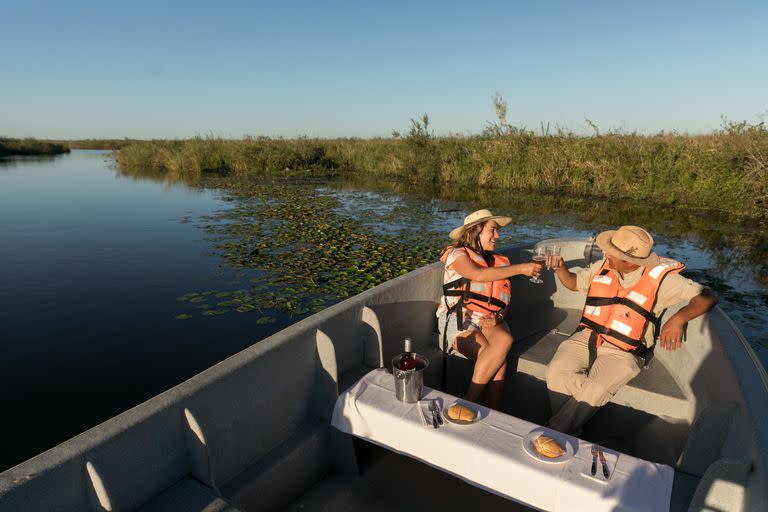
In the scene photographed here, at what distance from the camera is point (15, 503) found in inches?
53.3

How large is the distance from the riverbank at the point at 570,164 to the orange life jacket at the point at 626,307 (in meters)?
11.9

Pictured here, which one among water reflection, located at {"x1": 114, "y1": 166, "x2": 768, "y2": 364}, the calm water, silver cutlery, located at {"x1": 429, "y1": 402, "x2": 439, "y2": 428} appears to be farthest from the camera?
water reflection, located at {"x1": 114, "y1": 166, "x2": 768, "y2": 364}

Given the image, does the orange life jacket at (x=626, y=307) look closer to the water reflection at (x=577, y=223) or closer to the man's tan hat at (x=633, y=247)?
the man's tan hat at (x=633, y=247)

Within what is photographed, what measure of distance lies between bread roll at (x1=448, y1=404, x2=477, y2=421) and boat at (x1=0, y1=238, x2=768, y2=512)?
0.78 meters

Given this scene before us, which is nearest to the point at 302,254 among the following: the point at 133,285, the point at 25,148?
the point at 133,285

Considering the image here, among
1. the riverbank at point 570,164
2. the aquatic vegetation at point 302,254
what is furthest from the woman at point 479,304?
the riverbank at point 570,164

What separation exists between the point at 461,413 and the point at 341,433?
0.87m

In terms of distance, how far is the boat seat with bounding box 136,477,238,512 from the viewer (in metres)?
1.77

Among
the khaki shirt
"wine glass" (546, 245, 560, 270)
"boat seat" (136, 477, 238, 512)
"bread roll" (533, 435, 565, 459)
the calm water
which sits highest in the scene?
"wine glass" (546, 245, 560, 270)

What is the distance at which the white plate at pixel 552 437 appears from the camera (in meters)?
1.67

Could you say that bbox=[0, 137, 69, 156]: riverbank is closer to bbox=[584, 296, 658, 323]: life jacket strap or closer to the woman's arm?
the woman's arm

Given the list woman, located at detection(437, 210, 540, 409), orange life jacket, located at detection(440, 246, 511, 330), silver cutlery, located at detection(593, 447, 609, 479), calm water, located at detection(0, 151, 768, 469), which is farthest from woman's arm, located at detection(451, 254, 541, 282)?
calm water, located at detection(0, 151, 768, 469)

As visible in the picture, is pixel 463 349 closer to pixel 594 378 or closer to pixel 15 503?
pixel 594 378

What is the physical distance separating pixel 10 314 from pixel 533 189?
15205mm
